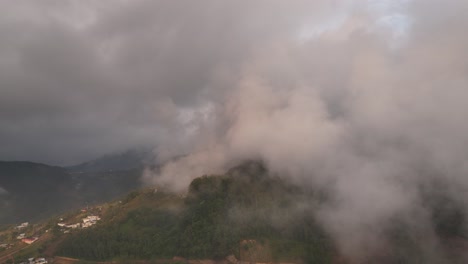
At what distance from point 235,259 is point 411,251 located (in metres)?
95.2

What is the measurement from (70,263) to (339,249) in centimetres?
14592

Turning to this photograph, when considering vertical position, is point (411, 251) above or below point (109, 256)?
below

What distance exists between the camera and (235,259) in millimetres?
187250

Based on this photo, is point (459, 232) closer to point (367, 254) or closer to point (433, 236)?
point (433, 236)

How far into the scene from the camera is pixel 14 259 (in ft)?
645

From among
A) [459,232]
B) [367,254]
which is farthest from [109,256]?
[459,232]

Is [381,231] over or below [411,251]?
over

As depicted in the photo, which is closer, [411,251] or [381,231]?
[411,251]

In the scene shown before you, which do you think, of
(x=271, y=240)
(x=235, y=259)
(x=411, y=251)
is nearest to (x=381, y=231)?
(x=411, y=251)

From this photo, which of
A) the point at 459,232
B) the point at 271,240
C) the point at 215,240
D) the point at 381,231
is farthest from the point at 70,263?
the point at 459,232

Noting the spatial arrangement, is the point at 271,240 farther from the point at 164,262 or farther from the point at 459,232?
the point at 459,232

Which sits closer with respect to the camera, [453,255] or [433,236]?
[453,255]

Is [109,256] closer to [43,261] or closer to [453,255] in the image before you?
[43,261]

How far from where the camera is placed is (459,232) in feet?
623
